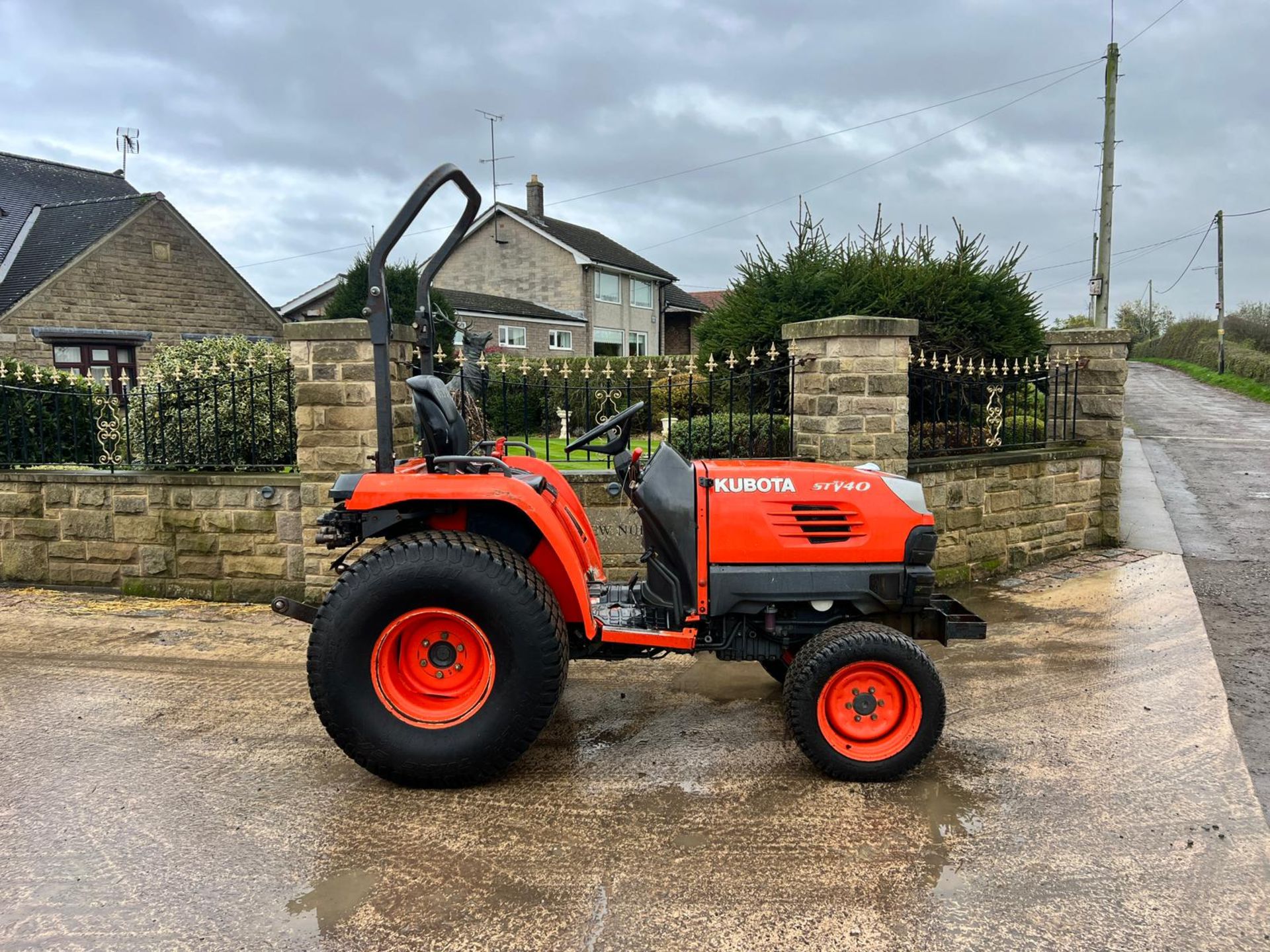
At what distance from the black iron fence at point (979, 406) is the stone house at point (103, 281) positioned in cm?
1444

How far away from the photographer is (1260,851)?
Result: 2.68m

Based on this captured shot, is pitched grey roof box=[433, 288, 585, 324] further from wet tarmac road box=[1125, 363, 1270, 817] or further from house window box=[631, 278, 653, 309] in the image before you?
wet tarmac road box=[1125, 363, 1270, 817]

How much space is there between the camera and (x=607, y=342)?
29.2m

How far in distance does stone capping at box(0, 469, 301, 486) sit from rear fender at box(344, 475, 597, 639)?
263cm

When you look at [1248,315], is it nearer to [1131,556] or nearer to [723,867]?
[1131,556]

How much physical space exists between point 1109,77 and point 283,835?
67.7ft

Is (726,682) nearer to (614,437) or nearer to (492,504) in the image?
(614,437)

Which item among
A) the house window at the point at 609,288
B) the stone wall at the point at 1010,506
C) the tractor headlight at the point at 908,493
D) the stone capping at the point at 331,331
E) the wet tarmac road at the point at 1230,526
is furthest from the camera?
the house window at the point at 609,288

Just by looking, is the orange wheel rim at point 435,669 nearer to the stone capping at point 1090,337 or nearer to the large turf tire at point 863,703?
the large turf tire at point 863,703

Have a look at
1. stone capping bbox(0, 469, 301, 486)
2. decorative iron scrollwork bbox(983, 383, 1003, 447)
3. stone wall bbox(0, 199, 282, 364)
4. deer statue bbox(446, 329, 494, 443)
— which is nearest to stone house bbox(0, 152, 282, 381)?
stone wall bbox(0, 199, 282, 364)

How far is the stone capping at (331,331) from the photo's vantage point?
5.09 m

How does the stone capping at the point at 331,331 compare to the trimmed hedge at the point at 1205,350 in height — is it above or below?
below

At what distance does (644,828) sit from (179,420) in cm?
464

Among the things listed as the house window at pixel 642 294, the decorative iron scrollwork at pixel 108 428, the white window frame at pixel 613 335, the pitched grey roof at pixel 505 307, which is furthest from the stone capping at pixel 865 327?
the house window at pixel 642 294
